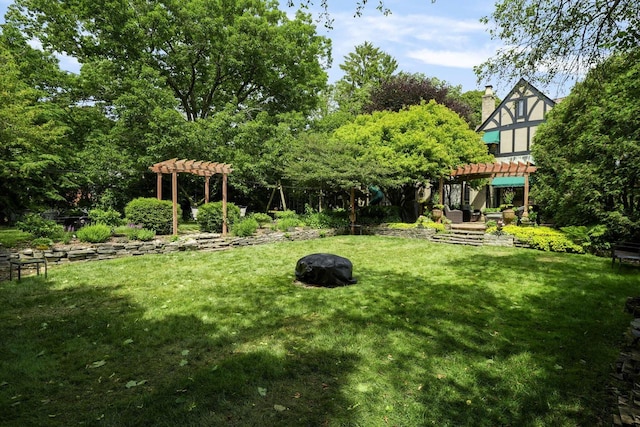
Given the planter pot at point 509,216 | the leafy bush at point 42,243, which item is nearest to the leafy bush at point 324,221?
the planter pot at point 509,216

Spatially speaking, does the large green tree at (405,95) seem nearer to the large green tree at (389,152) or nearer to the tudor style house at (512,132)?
the tudor style house at (512,132)

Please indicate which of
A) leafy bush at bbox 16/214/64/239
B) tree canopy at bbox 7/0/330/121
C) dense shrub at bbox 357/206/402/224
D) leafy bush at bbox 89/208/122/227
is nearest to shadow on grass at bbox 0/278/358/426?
leafy bush at bbox 16/214/64/239

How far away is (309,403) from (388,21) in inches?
212

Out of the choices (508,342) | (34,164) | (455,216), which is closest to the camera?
(508,342)

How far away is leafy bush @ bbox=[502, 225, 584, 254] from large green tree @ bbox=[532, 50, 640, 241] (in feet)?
3.34

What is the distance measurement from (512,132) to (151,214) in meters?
25.3

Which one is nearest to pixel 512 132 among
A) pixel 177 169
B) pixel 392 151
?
pixel 392 151

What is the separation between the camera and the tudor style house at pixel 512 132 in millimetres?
24141

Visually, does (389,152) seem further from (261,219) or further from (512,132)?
(512,132)

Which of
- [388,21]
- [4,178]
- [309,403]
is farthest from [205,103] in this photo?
[309,403]

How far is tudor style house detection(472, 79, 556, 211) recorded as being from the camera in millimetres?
24141

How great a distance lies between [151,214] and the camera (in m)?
12.3

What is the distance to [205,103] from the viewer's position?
2216cm

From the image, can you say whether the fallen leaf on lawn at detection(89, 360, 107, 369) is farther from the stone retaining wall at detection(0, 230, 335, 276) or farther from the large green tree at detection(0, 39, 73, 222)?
the large green tree at detection(0, 39, 73, 222)
